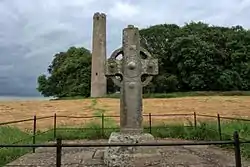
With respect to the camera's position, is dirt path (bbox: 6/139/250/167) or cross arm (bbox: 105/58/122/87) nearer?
dirt path (bbox: 6/139/250/167)

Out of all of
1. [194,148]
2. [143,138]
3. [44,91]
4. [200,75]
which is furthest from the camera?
[44,91]

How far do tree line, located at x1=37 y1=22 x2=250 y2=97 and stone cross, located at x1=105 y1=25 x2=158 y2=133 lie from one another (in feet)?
106

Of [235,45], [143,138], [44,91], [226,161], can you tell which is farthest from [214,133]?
[44,91]

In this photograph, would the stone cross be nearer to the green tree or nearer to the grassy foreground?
the grassy foreground

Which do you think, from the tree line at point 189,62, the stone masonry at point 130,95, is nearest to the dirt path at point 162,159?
the stone masonry at point 130,95

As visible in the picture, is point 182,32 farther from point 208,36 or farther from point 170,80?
point 170,80

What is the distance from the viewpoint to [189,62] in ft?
139

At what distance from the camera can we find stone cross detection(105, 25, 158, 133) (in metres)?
8.20

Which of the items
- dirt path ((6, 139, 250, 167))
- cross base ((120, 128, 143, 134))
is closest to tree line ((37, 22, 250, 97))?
dirt path ((6, 139, 250, 167))

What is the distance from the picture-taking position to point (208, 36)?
46.9 meters

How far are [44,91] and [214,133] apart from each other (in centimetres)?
4506

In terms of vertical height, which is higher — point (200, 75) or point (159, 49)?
point (159, 49)

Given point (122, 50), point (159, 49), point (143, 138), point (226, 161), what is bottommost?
point (226, 161)

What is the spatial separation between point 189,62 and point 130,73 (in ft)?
115
